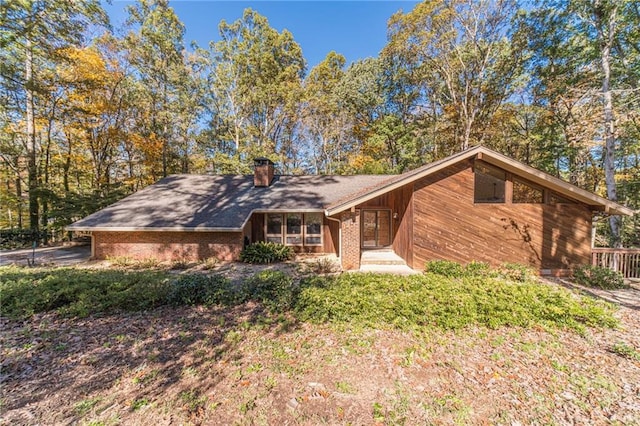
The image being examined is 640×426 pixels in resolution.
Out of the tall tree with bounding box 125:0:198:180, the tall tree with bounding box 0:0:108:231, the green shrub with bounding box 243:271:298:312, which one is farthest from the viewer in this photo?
the tall tree with bounding box 125:0:198:180

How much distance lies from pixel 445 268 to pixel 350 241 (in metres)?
3.28

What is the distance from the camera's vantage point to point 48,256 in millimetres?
11625

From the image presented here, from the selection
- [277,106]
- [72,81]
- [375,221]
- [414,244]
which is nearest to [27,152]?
[72,81]

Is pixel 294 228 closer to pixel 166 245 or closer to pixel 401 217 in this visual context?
pixel 401 217

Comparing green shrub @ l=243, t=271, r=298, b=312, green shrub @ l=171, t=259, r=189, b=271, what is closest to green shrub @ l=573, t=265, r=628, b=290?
green shrub @ l=243, t=271, r=298, b=312

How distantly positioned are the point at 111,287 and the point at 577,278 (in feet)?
45.1

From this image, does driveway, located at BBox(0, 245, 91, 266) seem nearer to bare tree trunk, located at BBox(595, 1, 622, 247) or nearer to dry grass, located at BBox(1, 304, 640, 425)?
dry grass, located at BBox(1, 304, 640, 425)

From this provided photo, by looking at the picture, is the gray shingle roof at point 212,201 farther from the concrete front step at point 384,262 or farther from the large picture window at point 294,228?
the concrete front step at point 384,262

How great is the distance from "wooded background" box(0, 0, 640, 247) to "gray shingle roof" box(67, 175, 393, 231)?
533 centimetres

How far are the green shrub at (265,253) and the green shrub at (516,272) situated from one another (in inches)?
319

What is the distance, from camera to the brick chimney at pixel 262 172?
14.1 m

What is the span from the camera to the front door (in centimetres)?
1258

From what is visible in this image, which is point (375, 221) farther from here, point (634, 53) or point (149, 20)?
point (149, 20)

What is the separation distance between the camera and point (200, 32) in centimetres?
1956
